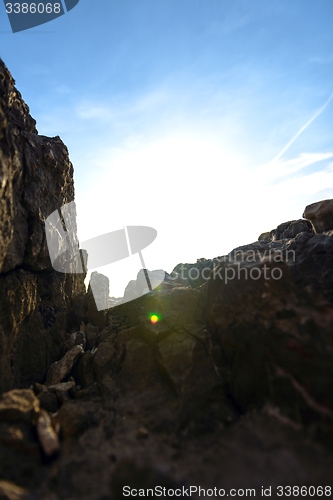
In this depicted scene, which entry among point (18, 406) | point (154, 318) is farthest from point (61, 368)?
point (154, 318)

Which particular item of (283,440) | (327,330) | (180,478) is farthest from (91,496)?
(327,330)

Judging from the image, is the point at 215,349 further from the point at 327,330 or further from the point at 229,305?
the point at 327,330

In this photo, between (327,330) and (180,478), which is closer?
(180,478)

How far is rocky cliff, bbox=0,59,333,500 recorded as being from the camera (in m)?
6.02

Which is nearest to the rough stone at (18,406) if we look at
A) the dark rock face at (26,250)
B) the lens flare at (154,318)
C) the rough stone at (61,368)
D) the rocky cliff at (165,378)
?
the rocky cliff at (165,378)

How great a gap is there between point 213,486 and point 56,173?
1666 centimetres

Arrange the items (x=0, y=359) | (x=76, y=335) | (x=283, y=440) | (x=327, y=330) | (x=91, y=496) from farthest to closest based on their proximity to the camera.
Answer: (x=76, y=335) → (x=0, y=359) → (x=327, y=330) → (x=283, y=440) → (x=91, y=496)

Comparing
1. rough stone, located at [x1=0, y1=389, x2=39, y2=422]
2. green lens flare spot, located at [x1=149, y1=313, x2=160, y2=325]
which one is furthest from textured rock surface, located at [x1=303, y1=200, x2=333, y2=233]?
rough stone, located at [x1=0, y1=389, x2=39, y2=422]

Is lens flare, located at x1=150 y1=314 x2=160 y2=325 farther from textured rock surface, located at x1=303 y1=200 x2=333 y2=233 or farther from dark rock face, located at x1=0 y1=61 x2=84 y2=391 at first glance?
textured rock surface, located at x1=303 y1=200 x2=333 y2=233

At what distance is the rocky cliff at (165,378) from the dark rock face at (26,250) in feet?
0.27

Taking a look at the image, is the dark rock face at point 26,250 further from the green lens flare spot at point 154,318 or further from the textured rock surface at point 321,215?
the textured rock surface at point 321,215

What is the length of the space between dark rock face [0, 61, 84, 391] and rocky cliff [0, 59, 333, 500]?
3.2 inches

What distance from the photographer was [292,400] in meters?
6.94

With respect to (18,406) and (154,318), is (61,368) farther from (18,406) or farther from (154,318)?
(154,318)
